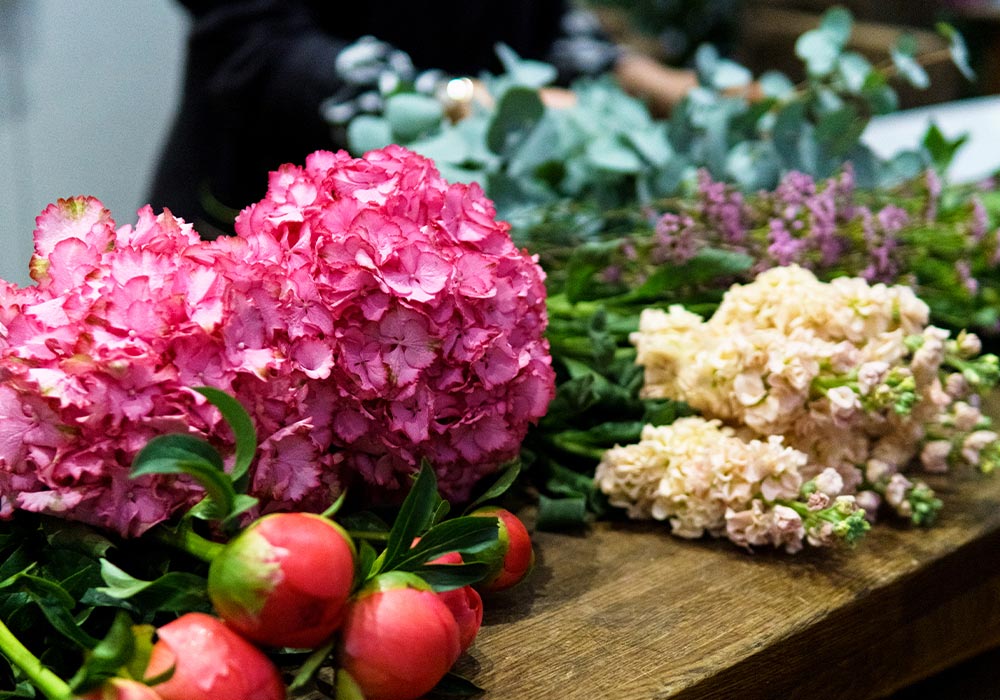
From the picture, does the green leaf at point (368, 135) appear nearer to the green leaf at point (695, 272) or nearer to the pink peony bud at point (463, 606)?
the green leaf at point (695, 272)

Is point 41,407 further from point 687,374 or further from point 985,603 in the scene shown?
point 985,603

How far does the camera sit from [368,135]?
1.15 m

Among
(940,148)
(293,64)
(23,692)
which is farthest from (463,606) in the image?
(293,64)

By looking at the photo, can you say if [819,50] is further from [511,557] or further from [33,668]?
[33,668]

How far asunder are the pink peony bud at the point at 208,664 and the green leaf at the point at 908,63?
1.01 metres

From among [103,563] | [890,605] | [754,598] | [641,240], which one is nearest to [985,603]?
[890,605]

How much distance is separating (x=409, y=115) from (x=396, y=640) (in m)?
0.77

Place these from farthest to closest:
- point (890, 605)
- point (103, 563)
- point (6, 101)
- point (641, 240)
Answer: point (6, 101) → point (641, 240) → point (890, 605) → point (103, 563)

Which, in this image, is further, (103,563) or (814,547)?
(814,547)

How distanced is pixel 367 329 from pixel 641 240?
382mm

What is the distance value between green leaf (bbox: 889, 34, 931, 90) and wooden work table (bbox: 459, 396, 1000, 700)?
0.57 metres

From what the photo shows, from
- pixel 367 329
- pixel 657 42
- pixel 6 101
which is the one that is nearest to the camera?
pixel 367 329

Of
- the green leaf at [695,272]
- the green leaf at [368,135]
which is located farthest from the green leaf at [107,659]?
the green leaf at [368,135]

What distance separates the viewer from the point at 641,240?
0.88 m
